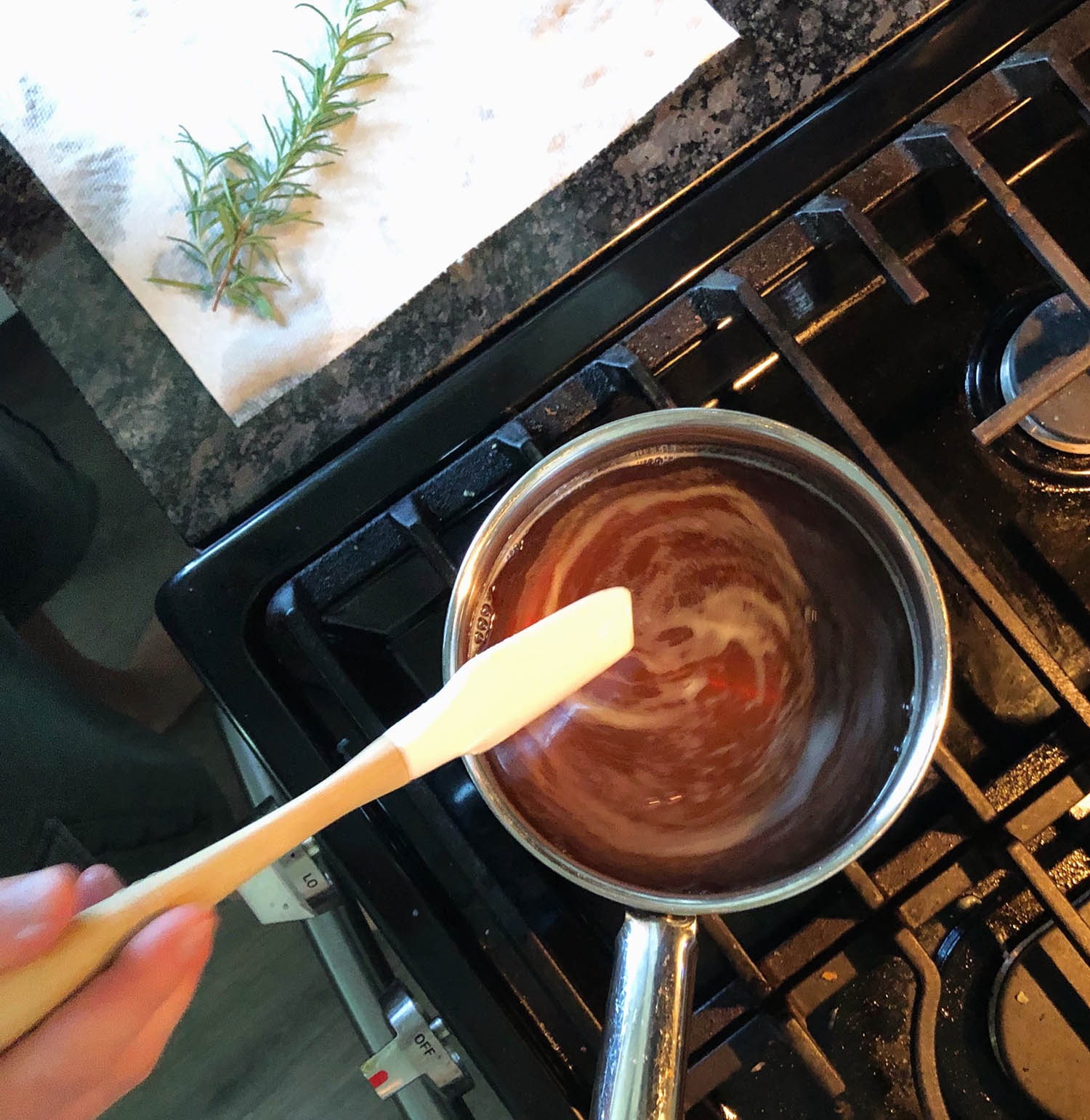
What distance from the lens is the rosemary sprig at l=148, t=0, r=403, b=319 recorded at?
1.78 feet

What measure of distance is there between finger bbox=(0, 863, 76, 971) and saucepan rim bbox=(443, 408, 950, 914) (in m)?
0.17

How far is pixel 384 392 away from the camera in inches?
22.0

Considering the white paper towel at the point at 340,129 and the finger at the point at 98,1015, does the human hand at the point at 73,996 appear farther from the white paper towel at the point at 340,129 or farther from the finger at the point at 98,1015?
the white paper towel at the point at 340,129

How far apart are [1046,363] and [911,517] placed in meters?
0.14

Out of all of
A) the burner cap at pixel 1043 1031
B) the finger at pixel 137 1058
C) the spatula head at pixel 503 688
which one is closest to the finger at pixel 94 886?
the finger at pixel 137 1058

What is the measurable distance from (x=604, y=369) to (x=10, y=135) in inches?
16.5

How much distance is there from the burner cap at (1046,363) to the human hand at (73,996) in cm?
52

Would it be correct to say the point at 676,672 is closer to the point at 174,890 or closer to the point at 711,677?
the point at 711,677

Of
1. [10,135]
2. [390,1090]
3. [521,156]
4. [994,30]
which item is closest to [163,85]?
[10,135]

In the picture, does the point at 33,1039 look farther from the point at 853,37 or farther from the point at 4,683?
the point at 853,37

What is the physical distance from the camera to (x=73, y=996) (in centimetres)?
34

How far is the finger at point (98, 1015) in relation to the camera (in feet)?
1.10

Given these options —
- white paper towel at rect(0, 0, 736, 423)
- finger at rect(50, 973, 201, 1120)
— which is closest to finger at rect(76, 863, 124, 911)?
finger at rect(50, 973, 201, 1120)

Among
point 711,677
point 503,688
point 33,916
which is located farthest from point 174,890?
point 711,677
